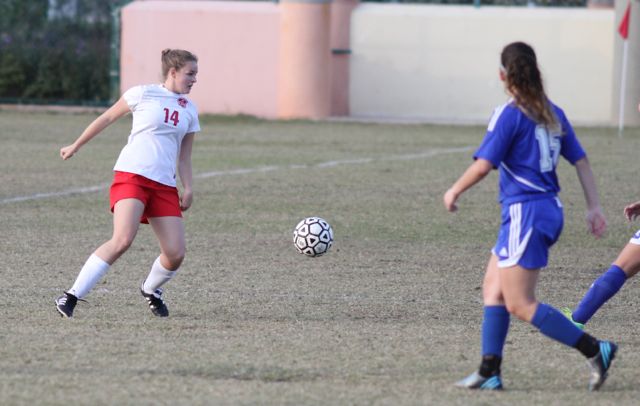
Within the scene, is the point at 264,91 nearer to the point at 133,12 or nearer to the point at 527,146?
the point at 133,12

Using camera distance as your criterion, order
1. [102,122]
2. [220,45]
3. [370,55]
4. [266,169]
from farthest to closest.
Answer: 1. [370,55]
2. [220,45]
3. [266,169]
4. [102,122]

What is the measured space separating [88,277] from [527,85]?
283cm

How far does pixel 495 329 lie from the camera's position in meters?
5.37

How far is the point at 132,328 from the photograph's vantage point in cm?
650

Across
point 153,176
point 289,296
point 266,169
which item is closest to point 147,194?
point 153,176

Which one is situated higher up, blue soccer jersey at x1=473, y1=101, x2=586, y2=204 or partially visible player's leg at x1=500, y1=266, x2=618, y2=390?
blue soccer jersey at x1=473, y1=101, x2=586, y2=204

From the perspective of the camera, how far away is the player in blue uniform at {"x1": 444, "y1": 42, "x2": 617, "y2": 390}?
17.1ft

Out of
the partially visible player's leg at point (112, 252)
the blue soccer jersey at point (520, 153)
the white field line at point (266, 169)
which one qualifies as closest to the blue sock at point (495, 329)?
the blue soccer jersey at point (520, 153)

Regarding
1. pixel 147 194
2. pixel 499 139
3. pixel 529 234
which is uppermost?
pixel 499 139

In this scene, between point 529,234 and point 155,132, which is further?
point 155,132

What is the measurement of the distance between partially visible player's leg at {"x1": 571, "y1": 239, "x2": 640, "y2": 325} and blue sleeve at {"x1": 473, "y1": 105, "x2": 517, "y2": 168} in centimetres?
184

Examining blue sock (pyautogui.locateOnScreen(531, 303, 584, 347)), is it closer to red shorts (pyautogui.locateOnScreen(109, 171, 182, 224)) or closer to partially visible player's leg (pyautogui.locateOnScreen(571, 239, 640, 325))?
partially visible player's leg (pyautogui.locateOnScreen(571, 239, 640, 325))

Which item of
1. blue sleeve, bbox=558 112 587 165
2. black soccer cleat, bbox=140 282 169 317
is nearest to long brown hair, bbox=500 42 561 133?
blue sleeve, bbox=558 112 587 165

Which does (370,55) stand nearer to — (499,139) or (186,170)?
(186,170)
